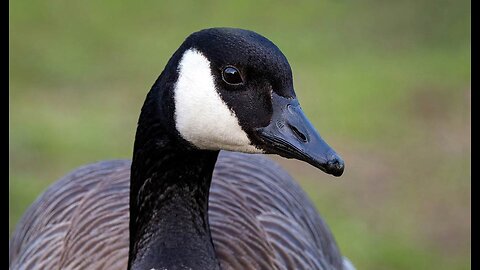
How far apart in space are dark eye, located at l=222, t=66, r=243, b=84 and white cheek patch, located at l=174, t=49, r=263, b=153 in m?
0.04

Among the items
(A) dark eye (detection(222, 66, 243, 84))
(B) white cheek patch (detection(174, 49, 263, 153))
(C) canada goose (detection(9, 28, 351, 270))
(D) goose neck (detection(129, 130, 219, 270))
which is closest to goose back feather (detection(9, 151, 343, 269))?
(C) canada goose (detection(9, 28, 351, 270))

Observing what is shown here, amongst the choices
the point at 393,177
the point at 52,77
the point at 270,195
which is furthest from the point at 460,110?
the point at 270,195

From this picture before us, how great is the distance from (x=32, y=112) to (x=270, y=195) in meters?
3.30

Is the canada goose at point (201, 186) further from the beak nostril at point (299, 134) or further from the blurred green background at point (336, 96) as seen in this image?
the blurred green background at point (336, 96)

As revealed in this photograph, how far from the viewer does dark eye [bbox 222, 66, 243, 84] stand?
210 cm

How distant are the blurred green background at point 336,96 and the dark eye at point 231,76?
2596mm

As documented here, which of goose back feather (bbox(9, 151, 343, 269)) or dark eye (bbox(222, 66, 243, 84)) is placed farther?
goose back feather (bbox(9, 151, 343, 269))

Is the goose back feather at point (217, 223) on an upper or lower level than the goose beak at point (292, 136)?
lower

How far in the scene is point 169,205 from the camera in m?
2.37

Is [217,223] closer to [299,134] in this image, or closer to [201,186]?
[201,186]

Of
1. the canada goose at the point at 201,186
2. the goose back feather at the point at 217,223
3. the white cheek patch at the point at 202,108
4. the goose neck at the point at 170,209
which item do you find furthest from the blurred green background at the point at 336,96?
the white cheek patch at the point at 202,108

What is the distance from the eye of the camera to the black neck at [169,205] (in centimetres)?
230

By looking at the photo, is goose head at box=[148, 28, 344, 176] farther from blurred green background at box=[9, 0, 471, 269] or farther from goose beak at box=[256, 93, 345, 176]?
blurred green background at box=[9, 0, 471, 269]
